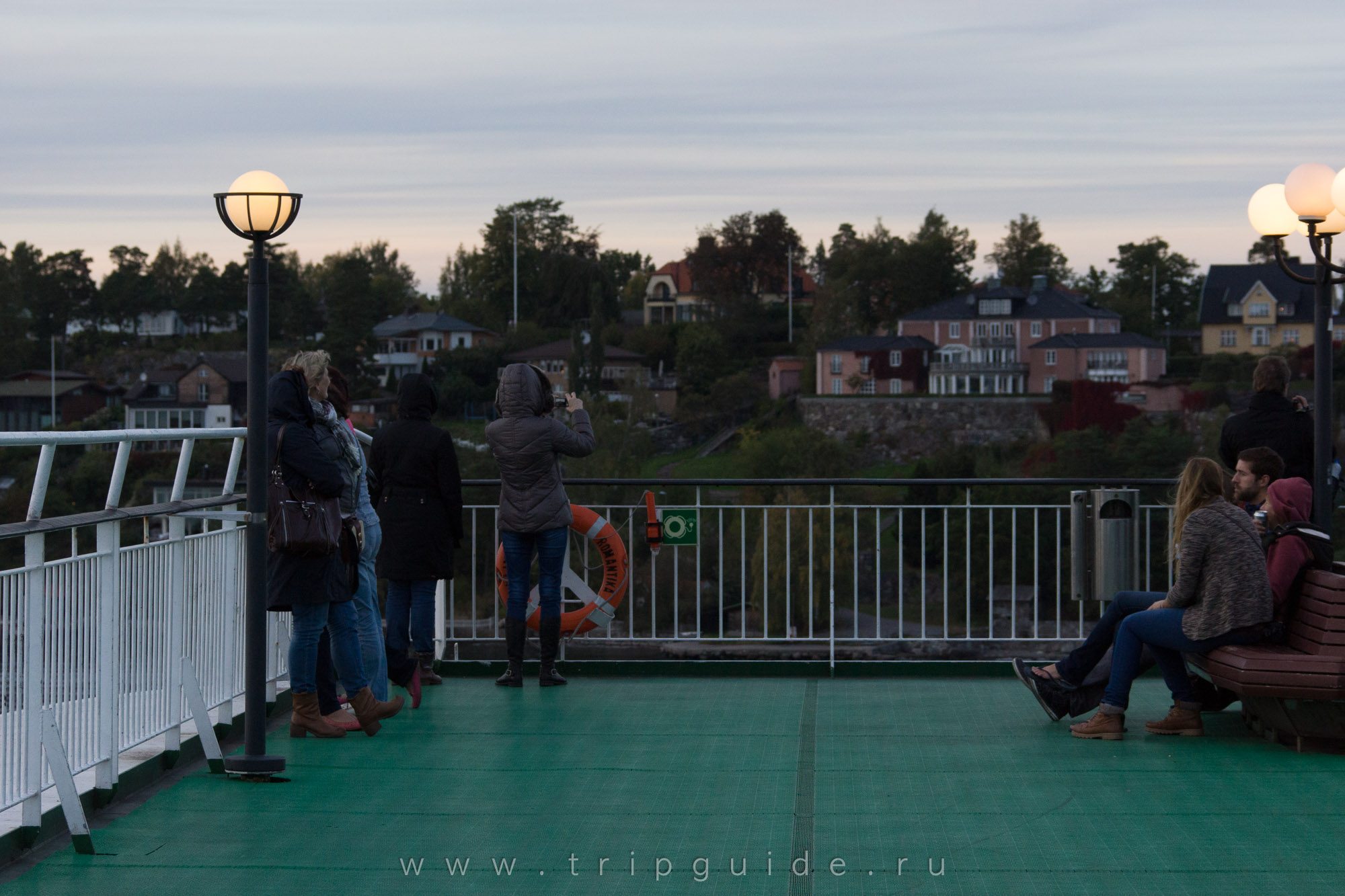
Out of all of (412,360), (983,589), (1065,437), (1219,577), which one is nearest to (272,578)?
(1219,577)

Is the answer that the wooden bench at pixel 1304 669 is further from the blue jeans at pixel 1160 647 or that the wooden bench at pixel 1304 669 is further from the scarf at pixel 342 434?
the scarf at pixel 342 434

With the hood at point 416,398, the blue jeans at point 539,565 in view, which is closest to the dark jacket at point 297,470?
the hood at point 416,398

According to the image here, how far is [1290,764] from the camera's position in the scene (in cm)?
466

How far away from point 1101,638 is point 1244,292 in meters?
102

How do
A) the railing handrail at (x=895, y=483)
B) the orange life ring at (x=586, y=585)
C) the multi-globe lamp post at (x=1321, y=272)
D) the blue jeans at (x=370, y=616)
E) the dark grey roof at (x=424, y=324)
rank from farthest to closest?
the dark grey roof at (x=424, y=324) < the orange life ring at (x=586, y=585) < the railing handrail at (x=895, y=483) < the multi-globe lamp post at (x=1321, y=272) < the blue jeans at (x=370, y=616)

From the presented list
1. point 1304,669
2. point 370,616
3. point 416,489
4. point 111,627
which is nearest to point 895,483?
point 416,489

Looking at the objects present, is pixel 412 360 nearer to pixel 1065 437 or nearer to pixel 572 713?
pixel 1065 437

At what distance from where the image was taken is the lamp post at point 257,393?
172 inches

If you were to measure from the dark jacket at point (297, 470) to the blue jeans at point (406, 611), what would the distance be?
131cm

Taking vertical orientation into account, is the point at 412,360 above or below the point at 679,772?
above

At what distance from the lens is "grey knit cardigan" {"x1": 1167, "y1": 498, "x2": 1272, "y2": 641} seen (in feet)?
15.7

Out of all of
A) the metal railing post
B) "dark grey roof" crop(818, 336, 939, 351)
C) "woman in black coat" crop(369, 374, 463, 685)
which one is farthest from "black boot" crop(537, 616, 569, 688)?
"dark grey roof" crop(818, 336, 939, 351)

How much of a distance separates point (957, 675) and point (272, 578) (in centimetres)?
351

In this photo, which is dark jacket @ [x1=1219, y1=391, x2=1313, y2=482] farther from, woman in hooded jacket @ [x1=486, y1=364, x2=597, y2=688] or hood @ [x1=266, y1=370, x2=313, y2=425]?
hood @ [x1=266, y1=370, x2=313, y2=425]
